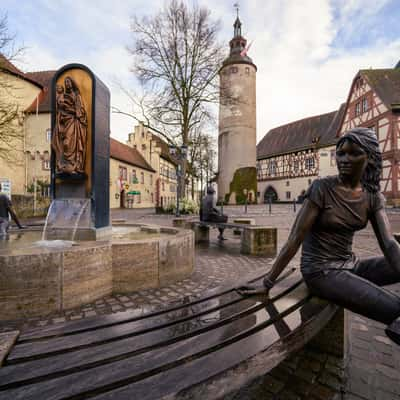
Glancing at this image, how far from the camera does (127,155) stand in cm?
3822

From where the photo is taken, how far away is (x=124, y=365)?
3.42 feet

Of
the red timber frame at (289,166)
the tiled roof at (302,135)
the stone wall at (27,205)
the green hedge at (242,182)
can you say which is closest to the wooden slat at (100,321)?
the stone wall at (27,205)

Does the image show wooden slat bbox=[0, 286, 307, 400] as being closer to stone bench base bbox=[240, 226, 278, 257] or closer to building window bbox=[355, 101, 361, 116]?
stone bench base bbox=[240, 226, 278, 257]

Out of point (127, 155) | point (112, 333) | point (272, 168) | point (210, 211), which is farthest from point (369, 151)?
point (272, 168)

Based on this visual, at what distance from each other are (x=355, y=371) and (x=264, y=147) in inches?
1754

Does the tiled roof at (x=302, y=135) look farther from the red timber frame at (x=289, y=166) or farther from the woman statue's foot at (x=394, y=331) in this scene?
the woman statue's foot at (x=394, y=331)

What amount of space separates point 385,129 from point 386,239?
2755 centimetres

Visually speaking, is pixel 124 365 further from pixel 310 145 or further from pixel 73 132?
pixel 310 145

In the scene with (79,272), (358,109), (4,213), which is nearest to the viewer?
(79,272)

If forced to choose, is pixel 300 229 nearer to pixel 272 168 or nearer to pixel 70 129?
pixel 70 129

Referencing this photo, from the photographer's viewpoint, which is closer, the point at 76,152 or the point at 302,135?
→ the point at 76,152

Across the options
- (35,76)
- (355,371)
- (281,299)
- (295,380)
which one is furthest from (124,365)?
(35,76)

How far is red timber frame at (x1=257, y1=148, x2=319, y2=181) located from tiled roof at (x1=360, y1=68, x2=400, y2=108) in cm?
1078

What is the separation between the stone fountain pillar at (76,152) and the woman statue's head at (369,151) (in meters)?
4.42
